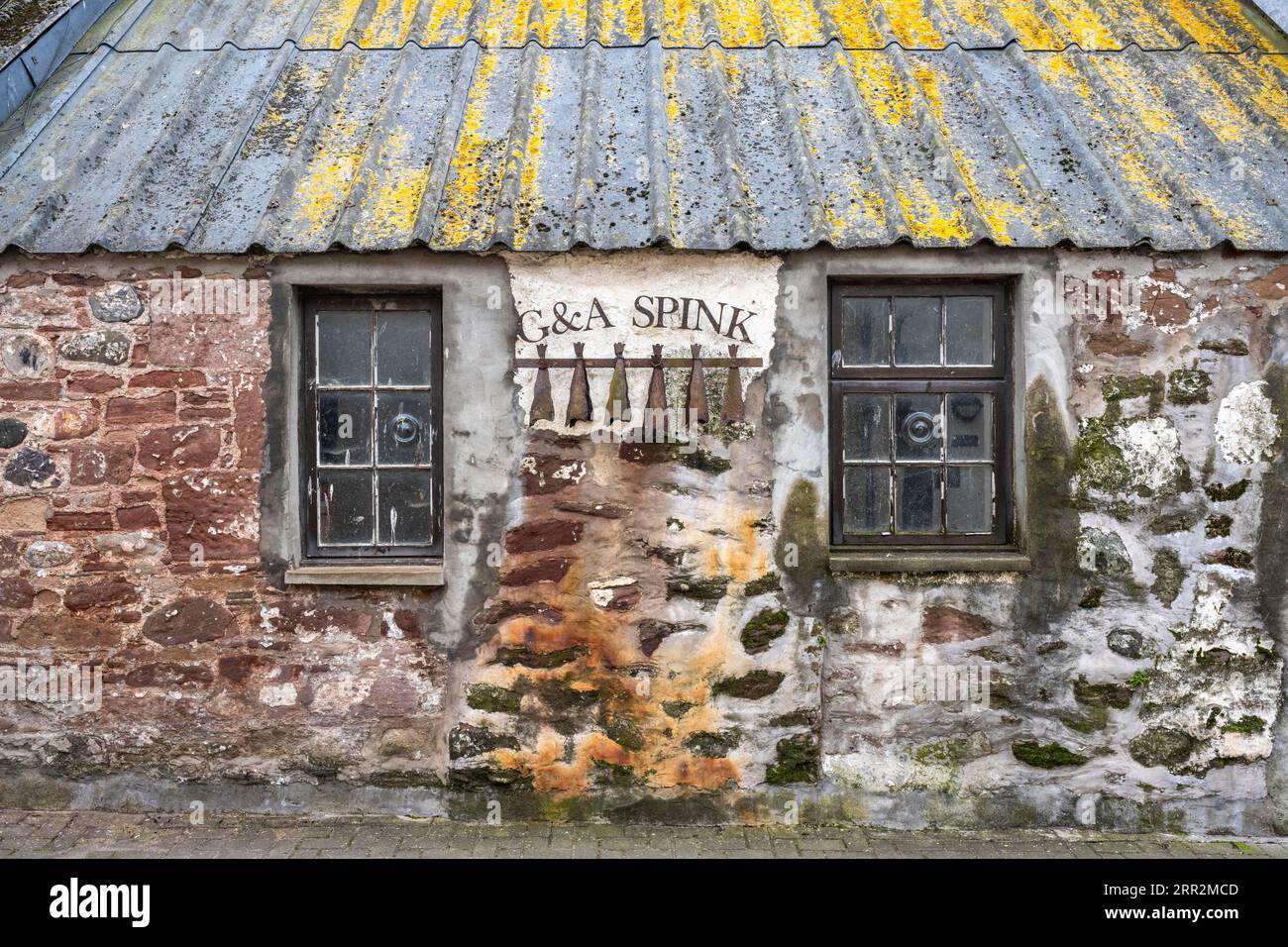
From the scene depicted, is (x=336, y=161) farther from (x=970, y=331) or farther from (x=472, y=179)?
(x=970, y=331)

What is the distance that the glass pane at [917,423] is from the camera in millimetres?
4879

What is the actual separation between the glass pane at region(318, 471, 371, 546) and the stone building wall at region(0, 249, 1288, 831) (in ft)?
0.79

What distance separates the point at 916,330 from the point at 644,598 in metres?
1.86

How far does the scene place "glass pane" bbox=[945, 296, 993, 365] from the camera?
4.88m

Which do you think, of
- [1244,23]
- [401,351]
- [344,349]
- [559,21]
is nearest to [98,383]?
[344,349]

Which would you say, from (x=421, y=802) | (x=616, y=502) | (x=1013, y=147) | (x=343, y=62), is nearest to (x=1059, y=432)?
(x=1013, y=147)

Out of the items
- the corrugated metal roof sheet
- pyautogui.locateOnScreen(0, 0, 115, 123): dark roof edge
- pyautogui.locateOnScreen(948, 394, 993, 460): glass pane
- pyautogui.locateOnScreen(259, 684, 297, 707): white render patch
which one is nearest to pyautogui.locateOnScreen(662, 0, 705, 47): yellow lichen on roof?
the corrugated metal roof sheet

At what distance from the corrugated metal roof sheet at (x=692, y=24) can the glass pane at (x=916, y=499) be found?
106 inches

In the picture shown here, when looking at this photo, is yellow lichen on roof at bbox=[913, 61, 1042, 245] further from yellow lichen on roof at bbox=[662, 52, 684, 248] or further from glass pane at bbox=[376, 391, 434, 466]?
glass pane at bbox=[376, 391, 434, 466]

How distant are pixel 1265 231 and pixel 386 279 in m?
4.10

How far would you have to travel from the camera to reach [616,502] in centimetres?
473

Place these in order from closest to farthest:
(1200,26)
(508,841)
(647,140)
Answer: (508,841), (647,140), (1200,26)

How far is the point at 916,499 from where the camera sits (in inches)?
193

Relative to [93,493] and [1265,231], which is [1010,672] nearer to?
[1265,231]
